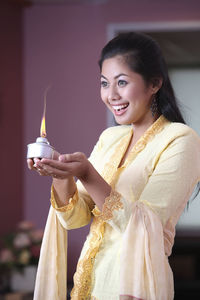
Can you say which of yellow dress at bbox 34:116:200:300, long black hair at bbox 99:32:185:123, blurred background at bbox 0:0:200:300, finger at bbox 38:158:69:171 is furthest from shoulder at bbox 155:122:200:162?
blurred background at bbox 0:0:200:300

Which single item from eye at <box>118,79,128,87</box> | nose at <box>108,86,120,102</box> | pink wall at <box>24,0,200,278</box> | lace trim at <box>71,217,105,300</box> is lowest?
lace trim at <box>71,217,105,300</box>

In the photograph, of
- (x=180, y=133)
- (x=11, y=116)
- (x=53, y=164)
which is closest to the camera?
(x=53, y=164)

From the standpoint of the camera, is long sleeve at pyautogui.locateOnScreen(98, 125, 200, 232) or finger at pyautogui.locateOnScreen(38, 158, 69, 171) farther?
long sleeve at pyautogui.locateOnScreen(98, 125, 200, 232)

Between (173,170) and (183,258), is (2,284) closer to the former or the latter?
(183,258)

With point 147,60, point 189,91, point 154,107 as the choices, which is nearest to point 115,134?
point 154,107

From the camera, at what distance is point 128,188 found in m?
1.32

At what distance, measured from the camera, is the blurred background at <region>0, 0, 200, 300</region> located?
13.4 ft

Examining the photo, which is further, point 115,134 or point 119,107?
point 115,134

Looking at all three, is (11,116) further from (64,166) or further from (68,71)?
(64,166)

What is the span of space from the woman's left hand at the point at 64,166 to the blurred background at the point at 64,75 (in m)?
2.93

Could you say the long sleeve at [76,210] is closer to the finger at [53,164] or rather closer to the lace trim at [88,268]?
the lace trim at [88,268]

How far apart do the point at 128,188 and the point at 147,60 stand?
0.37m

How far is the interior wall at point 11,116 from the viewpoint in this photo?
13.2ft

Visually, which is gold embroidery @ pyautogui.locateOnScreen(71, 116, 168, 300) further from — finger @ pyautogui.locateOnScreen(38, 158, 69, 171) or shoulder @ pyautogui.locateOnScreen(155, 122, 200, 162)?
finger @ pyautogui.locateOnScreen(38, 158, 69, 171)
